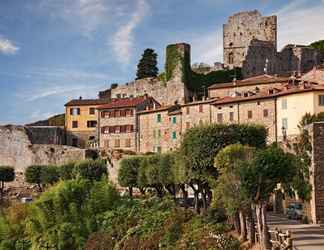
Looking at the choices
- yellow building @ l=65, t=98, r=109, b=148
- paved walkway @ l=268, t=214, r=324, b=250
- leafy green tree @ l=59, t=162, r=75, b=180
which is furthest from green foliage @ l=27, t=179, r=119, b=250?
yellow building @ l=65, t=98, r=109, b=148

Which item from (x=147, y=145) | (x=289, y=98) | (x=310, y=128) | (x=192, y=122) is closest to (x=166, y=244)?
(x=310, y=128)

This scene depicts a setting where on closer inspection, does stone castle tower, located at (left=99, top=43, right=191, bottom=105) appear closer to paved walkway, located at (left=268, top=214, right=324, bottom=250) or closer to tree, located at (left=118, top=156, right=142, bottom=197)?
tree, located at (left=118, top=156, right=142, bottom=197)

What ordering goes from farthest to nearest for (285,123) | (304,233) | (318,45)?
1. (318,45)
2. (285,123)
3. (304,233)

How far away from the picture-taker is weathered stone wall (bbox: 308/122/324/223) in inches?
1212

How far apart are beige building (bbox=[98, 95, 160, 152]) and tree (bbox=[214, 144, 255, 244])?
4827cm

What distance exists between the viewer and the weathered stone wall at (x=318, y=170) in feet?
101

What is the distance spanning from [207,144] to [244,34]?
2193 inches

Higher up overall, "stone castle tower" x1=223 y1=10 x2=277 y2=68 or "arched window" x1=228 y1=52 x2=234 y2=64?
"stone castle tower" x1=223 y1=10 x2=277 y2=68

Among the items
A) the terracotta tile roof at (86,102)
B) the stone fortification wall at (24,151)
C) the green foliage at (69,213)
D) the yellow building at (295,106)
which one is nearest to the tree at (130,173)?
the yellow building at (295,106)

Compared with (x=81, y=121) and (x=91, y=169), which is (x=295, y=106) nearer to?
(x=91, y=169)

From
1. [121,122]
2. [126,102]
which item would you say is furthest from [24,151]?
[126,102]

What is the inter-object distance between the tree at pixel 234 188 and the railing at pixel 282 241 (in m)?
2.19

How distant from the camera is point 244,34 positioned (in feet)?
297

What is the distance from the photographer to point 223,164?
1181 inches
